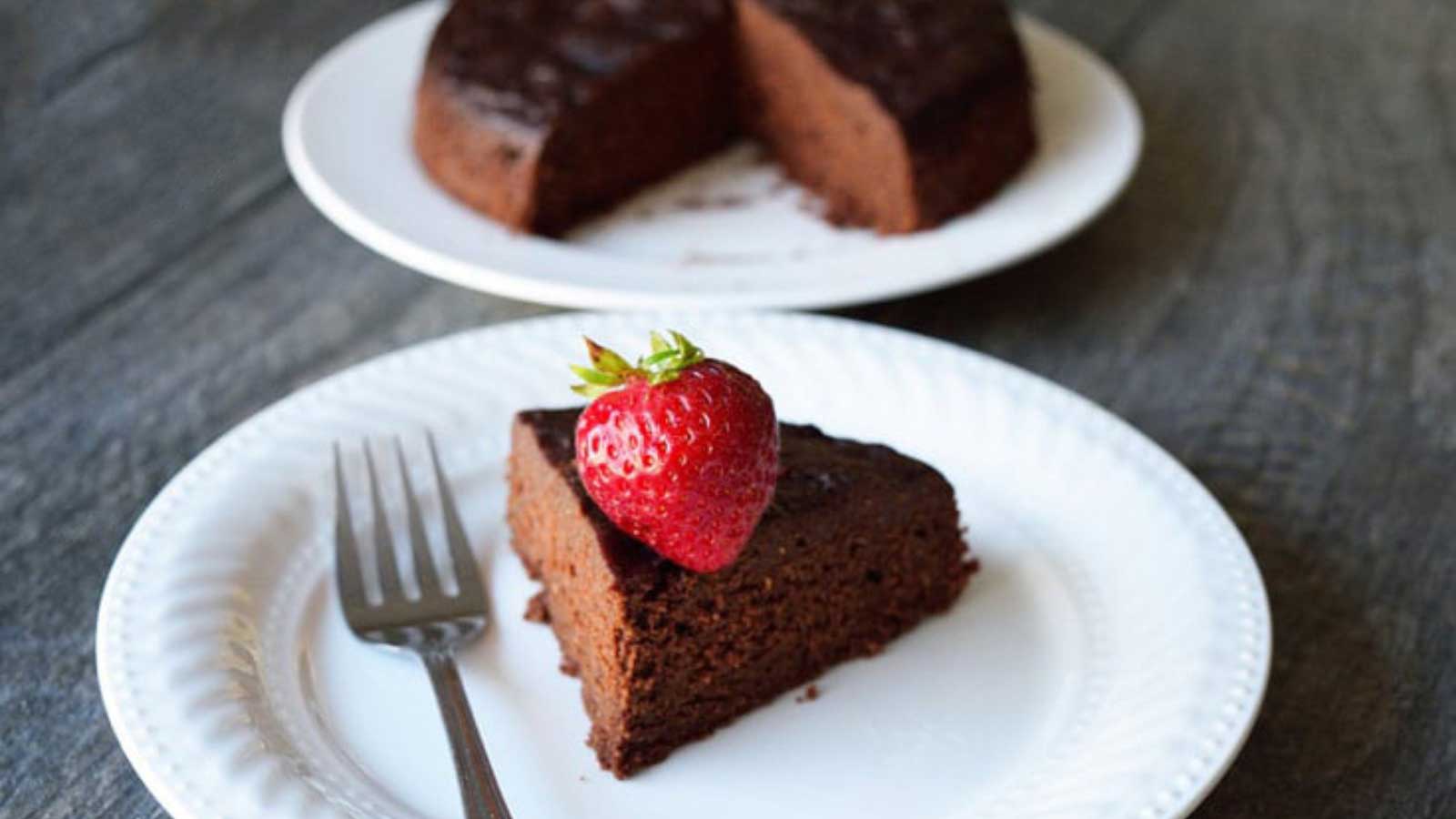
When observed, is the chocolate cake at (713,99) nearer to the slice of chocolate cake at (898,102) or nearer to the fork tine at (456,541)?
the slice of chocolate cake at (898,102)

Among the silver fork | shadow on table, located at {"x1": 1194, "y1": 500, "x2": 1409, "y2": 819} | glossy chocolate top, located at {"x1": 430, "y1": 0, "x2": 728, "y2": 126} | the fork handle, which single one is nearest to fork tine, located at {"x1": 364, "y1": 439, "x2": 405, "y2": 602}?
the silver fork

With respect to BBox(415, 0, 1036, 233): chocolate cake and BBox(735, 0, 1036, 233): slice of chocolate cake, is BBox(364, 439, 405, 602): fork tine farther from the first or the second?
BBox(735, 0, 1036, 233): slice of chocolate cake

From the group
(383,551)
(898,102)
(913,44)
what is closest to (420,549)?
(383,551)

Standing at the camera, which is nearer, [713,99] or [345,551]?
[345,551]

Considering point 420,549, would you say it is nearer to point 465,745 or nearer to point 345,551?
point 345,551

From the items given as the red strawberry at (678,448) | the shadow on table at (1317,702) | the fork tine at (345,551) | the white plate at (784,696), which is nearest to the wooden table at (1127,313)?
the shadow on table at (1317,702)

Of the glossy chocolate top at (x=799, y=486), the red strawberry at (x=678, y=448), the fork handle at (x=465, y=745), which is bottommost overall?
the fork handle at (x=465, y=745)
